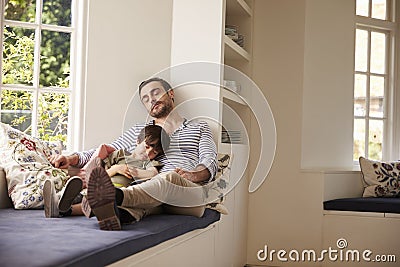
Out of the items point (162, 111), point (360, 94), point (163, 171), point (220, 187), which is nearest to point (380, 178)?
point (360, 94)

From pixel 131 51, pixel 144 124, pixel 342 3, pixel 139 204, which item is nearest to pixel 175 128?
pixel 144 124

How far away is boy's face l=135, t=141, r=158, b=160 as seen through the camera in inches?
157

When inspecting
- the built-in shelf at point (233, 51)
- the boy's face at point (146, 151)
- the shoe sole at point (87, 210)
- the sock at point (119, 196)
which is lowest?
the shoe sole at point (87, 210)

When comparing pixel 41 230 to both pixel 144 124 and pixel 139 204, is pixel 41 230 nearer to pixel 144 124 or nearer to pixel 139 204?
pixel 139 204

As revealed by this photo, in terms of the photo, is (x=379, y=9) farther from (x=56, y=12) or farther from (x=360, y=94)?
(x=56, y=12)

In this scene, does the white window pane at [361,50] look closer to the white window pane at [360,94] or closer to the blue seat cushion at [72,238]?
the white window pane at [360,94]

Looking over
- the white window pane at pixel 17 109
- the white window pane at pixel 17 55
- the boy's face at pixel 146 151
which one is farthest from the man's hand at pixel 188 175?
the white window pane at pixel 17 55

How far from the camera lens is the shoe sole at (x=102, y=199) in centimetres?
287

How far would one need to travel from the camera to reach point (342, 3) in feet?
19.0

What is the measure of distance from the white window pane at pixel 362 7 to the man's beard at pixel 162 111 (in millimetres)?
2480

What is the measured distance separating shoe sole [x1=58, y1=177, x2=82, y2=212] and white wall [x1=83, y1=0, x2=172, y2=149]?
128 cm

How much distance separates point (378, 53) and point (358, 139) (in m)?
0.82

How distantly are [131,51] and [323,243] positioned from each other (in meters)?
2.11

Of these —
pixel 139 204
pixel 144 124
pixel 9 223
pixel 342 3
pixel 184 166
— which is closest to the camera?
pixel 9 223
